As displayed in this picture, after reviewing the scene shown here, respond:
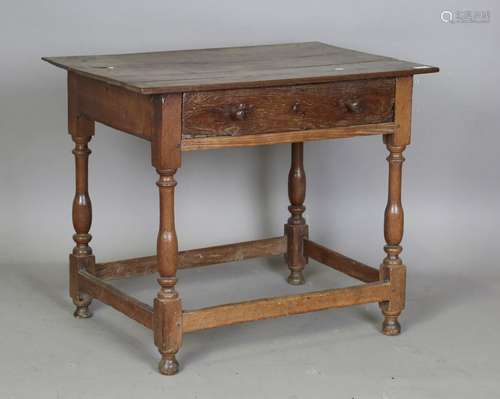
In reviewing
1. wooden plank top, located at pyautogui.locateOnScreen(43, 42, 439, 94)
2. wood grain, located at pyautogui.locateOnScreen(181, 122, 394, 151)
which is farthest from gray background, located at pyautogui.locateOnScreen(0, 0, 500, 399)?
wood grain, located at pyautogui.locateOnScreen(181, 122, 394, 151)

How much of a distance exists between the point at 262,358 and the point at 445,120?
5.63ft

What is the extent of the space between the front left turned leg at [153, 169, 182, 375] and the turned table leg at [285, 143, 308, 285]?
3.55ft

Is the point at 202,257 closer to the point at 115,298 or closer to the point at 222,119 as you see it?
the point at 115,298

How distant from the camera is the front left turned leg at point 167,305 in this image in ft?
13.8

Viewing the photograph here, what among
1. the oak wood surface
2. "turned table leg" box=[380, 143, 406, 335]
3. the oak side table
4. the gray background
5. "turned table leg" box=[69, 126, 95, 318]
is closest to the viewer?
the oak side table

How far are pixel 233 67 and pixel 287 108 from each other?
330 millimetres

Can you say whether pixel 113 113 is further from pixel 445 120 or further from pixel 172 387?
pixel 445 120

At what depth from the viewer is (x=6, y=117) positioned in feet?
17.8

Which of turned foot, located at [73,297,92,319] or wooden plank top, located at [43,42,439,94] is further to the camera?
turned foot, located at [73,297,92,319]

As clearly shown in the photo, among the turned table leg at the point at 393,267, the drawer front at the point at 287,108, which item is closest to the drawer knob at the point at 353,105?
the drawer front at the point at 287,108

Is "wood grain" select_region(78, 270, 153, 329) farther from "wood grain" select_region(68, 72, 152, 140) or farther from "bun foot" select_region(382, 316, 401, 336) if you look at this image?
"bun foot" select_region(382, 316, 401, 336)

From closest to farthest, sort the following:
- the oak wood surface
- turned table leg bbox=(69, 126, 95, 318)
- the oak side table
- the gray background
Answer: the oak side table
turned table leg bbox=(69, 126, 95, 318)
the oak wood surface
the gray background

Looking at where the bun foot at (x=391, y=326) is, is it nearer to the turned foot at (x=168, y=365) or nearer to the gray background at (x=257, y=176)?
the gray background at (x=257, y=176)

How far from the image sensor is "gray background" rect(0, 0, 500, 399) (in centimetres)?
516
